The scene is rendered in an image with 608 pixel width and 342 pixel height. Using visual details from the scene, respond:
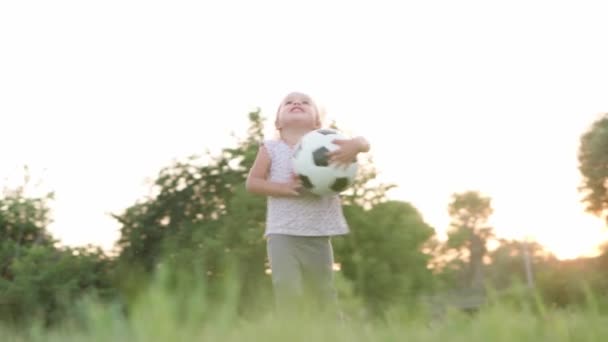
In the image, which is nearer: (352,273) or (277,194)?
(277,194)

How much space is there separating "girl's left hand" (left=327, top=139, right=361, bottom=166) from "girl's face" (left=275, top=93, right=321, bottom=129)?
0.37m

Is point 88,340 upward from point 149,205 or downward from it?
downward

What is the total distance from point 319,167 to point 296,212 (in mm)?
317

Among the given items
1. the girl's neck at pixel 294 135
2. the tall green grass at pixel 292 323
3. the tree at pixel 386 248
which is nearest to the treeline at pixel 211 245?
the tree at pixel 386 248

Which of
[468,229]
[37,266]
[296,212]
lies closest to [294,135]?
[296,212]

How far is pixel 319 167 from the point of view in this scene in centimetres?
530

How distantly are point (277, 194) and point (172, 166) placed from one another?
23.2ft

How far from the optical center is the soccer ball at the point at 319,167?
17.5 feet

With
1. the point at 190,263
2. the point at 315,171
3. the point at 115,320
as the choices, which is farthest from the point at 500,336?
the point at 190,263

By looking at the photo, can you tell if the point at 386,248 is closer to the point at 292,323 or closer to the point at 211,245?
the point at 211,245

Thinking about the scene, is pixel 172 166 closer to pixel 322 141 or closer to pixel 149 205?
pixel 149 205

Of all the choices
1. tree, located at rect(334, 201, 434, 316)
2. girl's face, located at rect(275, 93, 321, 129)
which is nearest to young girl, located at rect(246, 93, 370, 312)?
girl's face, located at rect(275, 93, 321, 129)

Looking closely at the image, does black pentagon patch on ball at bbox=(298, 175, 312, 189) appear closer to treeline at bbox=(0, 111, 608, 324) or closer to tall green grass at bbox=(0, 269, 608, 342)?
tall green grass at bbox=(0, 269, 608, 342)

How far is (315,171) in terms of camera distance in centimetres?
532
